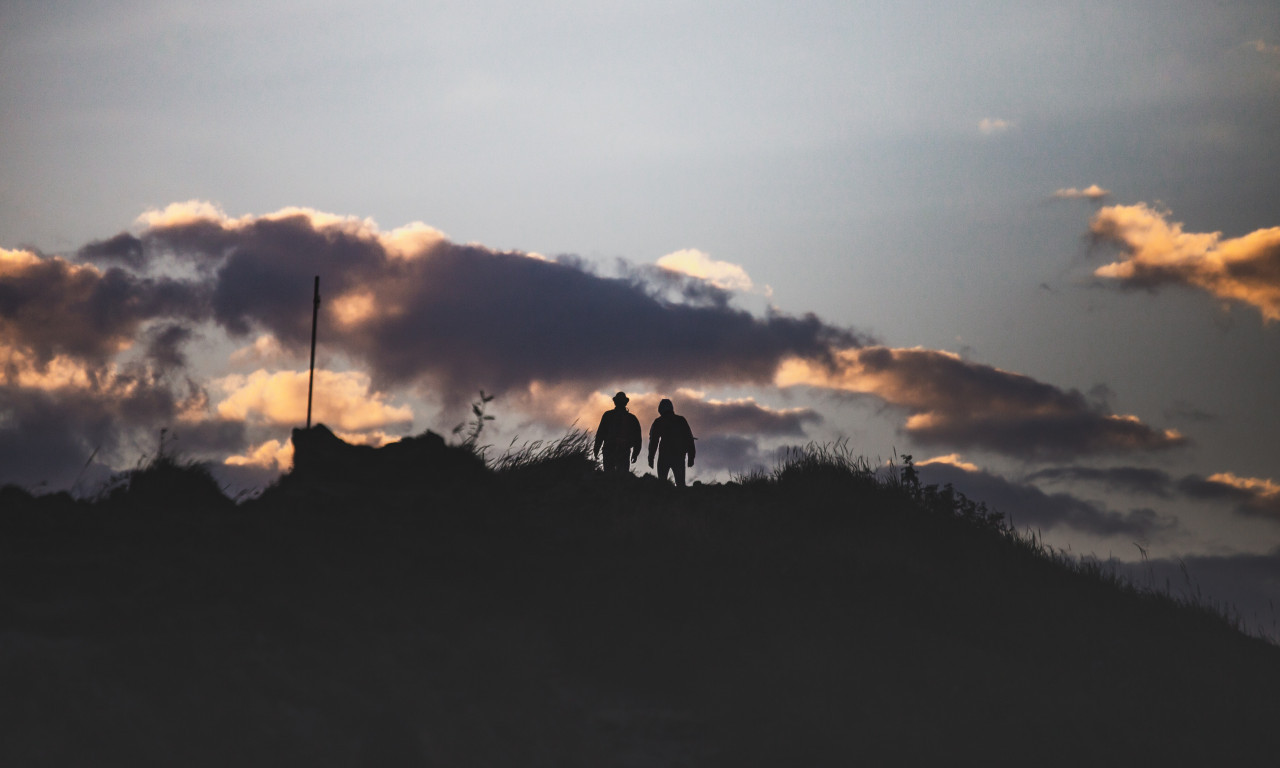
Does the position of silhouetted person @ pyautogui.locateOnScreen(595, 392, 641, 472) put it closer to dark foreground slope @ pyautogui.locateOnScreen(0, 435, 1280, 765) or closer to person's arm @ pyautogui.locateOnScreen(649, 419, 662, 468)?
person's arm @ pyautogui.locateOnScreen(649, 419, 662, 468)

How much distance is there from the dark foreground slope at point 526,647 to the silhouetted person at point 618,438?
2756mm

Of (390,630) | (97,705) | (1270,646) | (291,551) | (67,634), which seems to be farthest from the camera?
(1270,646)

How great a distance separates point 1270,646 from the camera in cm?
1902

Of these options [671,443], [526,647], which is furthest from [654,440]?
→ [526,647]

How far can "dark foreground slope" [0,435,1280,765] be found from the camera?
812 cm

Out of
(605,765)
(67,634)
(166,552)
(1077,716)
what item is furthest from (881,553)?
(67,634)

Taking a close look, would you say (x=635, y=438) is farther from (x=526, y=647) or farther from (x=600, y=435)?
(x=526, y=647)

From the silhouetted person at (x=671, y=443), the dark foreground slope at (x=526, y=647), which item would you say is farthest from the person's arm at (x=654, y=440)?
the dark foreground slope at (x=526, y=647)

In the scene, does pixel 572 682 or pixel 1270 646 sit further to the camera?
pixel 1270 646

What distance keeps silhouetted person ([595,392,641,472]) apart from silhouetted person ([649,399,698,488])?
1.27 feet

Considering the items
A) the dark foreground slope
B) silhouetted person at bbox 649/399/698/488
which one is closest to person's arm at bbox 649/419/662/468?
silhouetted person at bbox 649/399/698/488

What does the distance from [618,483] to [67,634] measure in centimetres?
958

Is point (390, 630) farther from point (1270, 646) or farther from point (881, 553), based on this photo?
point (1270, 646)

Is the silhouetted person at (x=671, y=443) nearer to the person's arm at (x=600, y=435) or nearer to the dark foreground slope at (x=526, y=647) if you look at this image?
the person's arm at (x=600, y=435)
